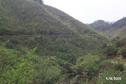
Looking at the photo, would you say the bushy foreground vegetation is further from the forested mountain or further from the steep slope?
Result: the steep slope

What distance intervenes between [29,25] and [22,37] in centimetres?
1228

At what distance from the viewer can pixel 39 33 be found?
99.8m

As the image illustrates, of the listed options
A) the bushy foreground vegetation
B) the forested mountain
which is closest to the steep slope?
the forested mountain

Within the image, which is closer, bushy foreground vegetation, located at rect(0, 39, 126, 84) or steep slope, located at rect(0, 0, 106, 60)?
bushy foreground vegetation, located at rect(0, 39, 126, 84)

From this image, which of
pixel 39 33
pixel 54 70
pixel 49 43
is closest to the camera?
pixel 54 70

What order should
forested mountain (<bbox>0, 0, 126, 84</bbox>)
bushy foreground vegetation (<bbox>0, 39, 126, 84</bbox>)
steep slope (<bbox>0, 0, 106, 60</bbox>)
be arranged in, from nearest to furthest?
bushy foreground vegetation (<bbox>0, 39, 126, 84</bbox>) < forested mountain (<bbox>0, 0, 126, 84</bbox>) < steep slope (<bbox>0, 0, 106, 60</bbox>)

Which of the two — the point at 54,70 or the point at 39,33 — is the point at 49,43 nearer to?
the point at 39,33

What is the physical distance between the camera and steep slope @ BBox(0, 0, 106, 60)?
289ft

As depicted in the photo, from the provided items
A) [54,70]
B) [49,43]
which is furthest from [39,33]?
[54,70]

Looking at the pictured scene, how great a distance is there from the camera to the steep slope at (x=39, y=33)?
88125 mm

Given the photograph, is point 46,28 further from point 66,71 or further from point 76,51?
point 66,71

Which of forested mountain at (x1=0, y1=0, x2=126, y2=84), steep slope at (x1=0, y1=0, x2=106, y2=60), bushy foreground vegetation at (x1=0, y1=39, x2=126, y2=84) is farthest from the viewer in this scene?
steep slope at (x1=0, y1=0, x2=106, y2=60)

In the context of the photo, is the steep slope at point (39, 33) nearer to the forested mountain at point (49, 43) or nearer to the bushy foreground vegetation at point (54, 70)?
the forested mountain at point (49, 43)

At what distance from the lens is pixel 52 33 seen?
4003 inches
